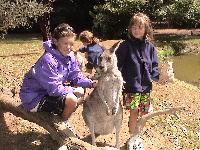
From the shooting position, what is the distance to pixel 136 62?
226 inches

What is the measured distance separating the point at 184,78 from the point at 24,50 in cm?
729

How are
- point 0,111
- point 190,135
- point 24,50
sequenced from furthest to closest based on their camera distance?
point 24,50 → point 190,135 → point 0,111

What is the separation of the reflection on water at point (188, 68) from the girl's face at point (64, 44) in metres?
9.57

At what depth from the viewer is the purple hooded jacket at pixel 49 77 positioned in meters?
5.11

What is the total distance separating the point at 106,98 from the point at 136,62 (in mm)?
836

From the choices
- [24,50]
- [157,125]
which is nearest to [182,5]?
[24,50]

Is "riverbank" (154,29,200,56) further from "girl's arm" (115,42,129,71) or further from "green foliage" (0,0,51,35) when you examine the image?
"girl's arm" (115,42,129,71)

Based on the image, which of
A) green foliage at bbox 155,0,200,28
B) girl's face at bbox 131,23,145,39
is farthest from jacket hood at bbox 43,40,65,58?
green foliage at bbox 155,0,200,28

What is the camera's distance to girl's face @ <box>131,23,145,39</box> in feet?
18.7

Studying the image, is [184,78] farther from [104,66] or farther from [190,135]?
[104,66]

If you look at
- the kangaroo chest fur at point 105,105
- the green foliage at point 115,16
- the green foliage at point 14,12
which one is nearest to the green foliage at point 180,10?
the green foliage at point 115,16

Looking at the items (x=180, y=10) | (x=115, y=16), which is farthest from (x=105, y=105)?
(x=180, y=10)

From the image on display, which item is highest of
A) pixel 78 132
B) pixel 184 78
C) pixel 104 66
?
pixel 104 66

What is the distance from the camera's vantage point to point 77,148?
4824 mm
